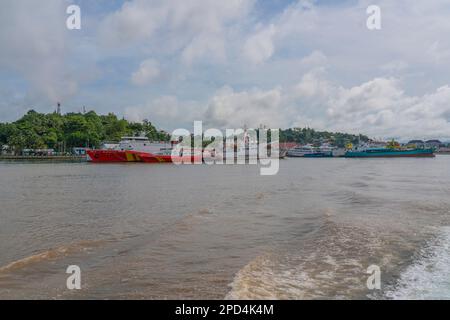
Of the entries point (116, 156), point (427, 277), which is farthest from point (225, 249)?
point (116, 156)

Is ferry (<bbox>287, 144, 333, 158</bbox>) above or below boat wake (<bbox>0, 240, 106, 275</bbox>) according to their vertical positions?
above

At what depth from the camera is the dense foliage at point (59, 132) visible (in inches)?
3575

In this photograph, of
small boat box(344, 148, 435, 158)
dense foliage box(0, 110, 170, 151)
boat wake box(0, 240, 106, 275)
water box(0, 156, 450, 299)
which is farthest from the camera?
small boat box(344, 148, 435, 158)

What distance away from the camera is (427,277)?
6145mm

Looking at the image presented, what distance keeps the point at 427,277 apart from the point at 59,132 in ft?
341

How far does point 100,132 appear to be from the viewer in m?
102

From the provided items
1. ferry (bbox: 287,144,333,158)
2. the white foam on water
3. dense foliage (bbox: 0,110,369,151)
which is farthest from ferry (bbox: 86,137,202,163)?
the white foam on water

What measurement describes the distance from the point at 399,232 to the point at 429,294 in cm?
446

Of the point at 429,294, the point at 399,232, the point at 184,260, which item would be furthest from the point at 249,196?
the point at 429,294

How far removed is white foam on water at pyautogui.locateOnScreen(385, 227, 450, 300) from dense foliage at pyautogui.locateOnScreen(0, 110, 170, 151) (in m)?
84.6

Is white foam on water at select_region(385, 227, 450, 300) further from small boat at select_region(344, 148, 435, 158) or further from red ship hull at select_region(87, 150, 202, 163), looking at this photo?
small boat at select_region(344, 148, 435, 158)

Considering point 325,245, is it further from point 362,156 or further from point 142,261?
point 362,156

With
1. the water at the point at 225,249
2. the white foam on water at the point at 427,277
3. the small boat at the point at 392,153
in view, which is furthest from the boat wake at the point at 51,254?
the small boat at the point at 392,153

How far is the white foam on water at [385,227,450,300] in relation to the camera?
17.7ft
